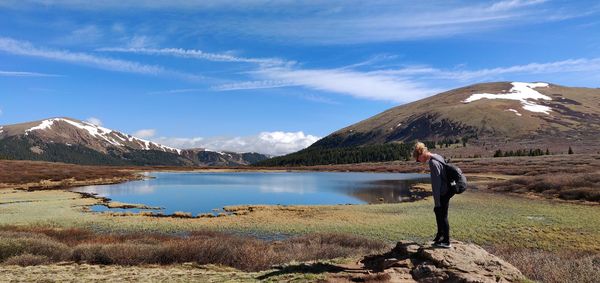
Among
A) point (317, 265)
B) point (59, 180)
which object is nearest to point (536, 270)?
point (317, 265)

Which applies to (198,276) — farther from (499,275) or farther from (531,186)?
(531,186)

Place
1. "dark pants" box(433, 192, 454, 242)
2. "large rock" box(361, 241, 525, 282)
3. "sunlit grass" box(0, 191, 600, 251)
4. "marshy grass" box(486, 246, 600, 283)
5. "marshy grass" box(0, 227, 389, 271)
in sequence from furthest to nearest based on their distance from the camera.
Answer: "sunlit grass" box(0, 191, 600, 251)
"marshy grass" box(0, 227, 389, 271)
"dark pants" box(433, 192, 454, 242)
"marshy grass" box(486, 246, 600, 283)
"large rock" box(361, 241, 525, 282)

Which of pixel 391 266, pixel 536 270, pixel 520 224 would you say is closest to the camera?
pixel 391 266

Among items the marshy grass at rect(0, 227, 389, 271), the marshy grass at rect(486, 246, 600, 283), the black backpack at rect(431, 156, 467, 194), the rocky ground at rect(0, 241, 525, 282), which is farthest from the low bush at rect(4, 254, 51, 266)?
the marshy grass at rect(486, 246, 600, 283)

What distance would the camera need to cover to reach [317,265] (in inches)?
608

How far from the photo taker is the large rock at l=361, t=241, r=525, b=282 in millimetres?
12469

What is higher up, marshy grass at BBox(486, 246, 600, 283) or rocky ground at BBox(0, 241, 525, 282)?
rocky ground at BBox(0, 241, 525, 282)

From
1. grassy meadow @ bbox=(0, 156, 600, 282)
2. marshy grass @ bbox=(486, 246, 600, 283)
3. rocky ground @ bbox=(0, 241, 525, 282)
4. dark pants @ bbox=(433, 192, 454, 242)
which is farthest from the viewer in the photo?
grassy meadow @ bbox=(0, 156, 600, 282)

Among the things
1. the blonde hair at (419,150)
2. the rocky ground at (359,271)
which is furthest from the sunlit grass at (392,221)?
the blonde hair at (419,150)

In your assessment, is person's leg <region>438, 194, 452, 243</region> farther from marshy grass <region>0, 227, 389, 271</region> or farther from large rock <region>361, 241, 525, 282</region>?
marshy grass <region>0, 227, 389, 271</region>

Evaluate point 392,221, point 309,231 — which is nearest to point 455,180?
point 309,231

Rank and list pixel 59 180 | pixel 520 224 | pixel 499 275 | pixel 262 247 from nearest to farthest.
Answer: pixel 499 275
pixel 262 247
pixel 520 224
pixel 59 180

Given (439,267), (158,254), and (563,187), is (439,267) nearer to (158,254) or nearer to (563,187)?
(158,254)

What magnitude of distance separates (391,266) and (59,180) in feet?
323
